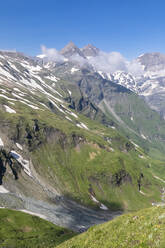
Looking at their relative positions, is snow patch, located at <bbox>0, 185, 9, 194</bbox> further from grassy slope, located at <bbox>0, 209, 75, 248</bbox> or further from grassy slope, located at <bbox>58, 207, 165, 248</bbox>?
grassy slope, located at <bbox>58, 207, 165, 248</bbox>

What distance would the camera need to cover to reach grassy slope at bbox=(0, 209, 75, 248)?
114256 millimetres

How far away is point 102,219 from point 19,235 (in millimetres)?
98211

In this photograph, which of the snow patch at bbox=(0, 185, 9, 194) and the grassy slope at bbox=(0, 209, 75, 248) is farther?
the snow patch at bbox=(0, 185, 9, 194)

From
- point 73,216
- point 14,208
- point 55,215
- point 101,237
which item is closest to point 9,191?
point 14,208

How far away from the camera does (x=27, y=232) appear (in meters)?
128

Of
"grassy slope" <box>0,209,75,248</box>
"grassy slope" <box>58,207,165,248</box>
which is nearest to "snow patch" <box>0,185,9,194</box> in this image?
"grassy slope" <box>0,209,75,248</box>

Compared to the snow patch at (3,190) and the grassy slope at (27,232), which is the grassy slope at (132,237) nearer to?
the grassy slope at (27,232)

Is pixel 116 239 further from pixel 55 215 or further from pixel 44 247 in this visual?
pixel 55 215

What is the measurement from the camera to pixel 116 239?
56.5ft

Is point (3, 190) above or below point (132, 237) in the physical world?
below

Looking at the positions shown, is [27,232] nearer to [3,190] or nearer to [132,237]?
[3,190]

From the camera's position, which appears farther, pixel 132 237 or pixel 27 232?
pixel 27 232

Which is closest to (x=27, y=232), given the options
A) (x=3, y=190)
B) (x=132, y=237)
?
(x=3, y=190)

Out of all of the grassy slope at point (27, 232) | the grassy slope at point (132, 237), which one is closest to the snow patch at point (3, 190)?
the grassy slope at point (27, 232)
